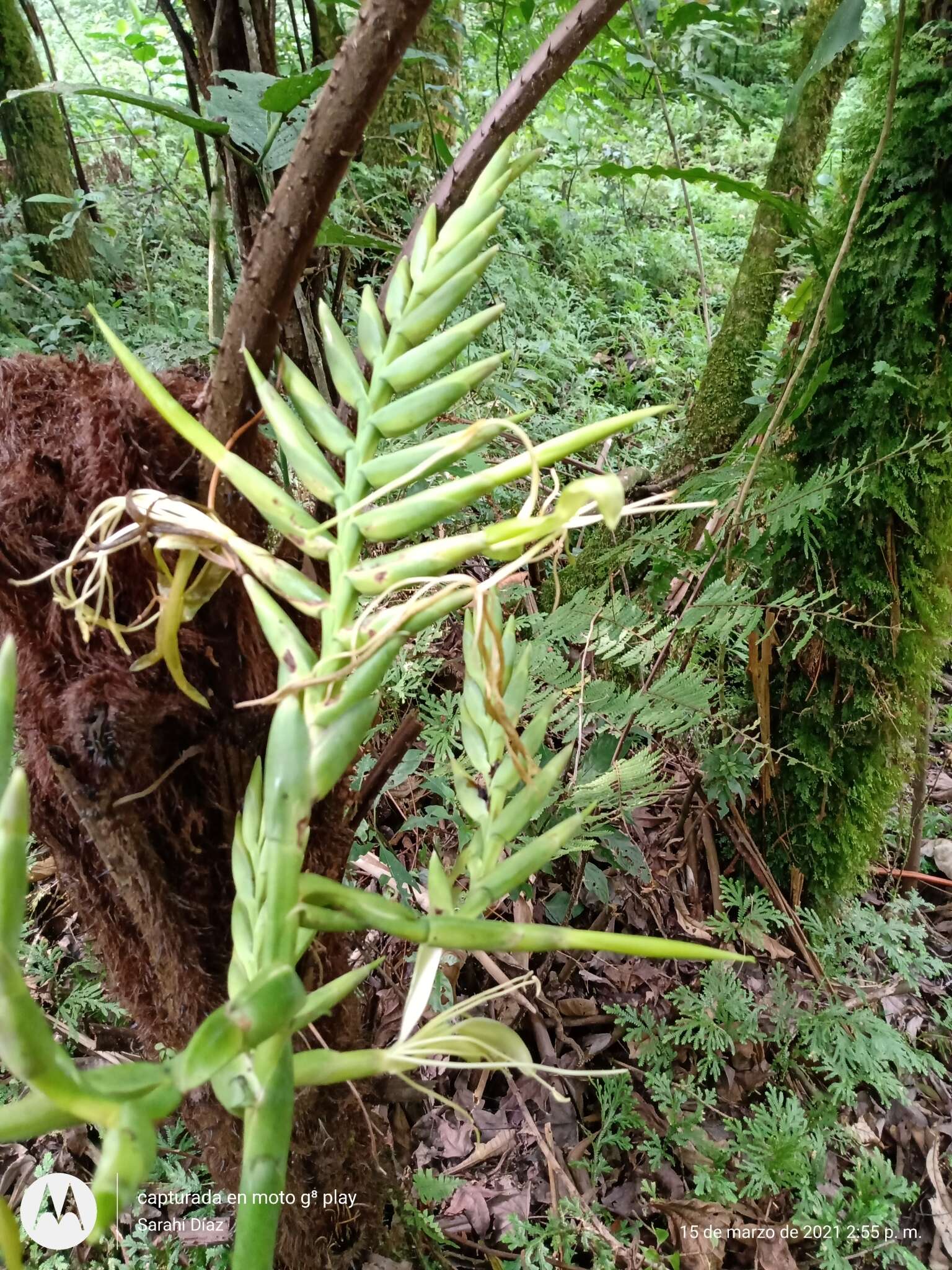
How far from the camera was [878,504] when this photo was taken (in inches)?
49.8

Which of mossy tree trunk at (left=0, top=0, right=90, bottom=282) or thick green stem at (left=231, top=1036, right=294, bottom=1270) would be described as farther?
mossy tree trunk at (left=0, top=0, right=90, bottom=282)

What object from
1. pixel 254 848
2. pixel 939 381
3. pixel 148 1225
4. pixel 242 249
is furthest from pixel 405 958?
pixel 939 381

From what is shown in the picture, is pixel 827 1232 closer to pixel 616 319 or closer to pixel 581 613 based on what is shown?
pixel 581 613

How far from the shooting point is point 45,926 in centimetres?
135

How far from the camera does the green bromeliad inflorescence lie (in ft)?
0.84

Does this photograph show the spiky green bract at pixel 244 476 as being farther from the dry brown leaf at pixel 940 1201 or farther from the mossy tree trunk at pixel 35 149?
the mossy tree trunk at pixel 35 149

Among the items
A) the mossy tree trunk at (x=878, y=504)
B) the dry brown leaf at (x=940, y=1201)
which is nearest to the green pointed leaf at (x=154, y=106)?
the mossy tree trunk at (x=878, y=504)

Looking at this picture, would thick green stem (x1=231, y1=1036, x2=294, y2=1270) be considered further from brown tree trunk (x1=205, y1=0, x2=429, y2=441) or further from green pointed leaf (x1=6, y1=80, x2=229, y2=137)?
green pointed leaf (x1=6, y1=80, x2=229, y2=137)

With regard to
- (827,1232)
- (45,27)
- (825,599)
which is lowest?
(827,1232)

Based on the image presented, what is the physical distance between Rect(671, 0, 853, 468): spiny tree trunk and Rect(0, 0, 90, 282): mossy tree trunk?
7.18ft

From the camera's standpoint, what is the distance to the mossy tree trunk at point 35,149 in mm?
2510

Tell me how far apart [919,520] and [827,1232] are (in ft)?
3.71

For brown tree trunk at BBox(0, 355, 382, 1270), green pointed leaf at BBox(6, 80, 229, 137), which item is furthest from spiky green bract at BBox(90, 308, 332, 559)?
green pointed leaf at BBox(6, 80, 229, 137)

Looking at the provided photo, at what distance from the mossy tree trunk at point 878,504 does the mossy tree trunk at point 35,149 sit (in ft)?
8.17
